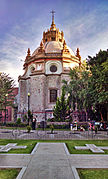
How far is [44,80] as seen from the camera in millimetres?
35625

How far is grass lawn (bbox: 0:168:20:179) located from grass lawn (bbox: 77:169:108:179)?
5.88 ft

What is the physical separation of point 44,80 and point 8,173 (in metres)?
31.4

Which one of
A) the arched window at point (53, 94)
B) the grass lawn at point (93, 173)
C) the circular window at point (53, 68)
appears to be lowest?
the grass lawn at point (93, 173)

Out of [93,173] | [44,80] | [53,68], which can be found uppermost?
[53,68]

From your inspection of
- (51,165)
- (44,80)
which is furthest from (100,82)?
(44,80)

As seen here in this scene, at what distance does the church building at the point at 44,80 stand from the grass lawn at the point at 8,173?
28.6 metres

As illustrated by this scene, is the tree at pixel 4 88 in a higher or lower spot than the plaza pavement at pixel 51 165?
higher

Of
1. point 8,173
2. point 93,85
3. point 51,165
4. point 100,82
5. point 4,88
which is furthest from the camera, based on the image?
point 4,88

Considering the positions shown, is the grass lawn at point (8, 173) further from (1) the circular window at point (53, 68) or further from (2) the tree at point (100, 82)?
(1) the circular window at point (53, 68)

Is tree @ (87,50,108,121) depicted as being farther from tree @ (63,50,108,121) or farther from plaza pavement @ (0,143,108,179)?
plaza pavement @ (0,143,108,179)

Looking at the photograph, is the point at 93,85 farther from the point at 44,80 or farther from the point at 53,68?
the point at 53,68

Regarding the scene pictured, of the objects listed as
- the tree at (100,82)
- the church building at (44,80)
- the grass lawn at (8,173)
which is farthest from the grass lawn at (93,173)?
the church building at (44,80)

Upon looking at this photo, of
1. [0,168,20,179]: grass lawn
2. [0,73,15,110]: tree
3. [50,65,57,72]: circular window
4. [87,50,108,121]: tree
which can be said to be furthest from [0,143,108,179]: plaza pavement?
[50,65,57,72]: circular window

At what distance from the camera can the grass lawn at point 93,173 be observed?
4.30 metres
